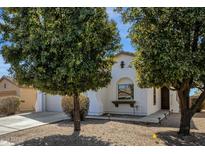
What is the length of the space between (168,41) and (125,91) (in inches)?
389

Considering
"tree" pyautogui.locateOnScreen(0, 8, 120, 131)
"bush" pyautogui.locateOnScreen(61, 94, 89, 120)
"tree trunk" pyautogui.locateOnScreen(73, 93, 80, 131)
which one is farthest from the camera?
"bush" pyautogui.locateOnScreen(61, 94, 89, 120)

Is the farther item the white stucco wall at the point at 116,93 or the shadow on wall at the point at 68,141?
the white stucco wall at the point at 116,93

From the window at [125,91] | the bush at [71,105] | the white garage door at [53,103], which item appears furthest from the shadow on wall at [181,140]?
the white garage door at [53,103]

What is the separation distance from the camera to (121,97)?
18312mm

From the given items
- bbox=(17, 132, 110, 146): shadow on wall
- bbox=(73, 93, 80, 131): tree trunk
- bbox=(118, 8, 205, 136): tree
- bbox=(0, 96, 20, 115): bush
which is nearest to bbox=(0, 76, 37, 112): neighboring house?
bbox=(0, 96, 20, 115): bush

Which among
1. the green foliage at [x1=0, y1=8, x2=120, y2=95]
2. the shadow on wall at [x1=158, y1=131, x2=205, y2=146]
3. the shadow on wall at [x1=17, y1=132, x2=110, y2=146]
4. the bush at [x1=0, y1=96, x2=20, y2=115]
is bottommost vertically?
Answer: the shadow on wall at [x1=158, y1=131, x2=205, y2=146]

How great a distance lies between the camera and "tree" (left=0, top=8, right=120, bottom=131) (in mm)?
7777

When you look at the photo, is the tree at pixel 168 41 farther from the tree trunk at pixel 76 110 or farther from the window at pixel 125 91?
the window at pixel 125 91

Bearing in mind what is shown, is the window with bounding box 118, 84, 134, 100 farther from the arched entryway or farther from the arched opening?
the arched entryway

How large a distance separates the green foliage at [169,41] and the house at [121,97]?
763 cm

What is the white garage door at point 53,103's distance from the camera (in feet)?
62.9

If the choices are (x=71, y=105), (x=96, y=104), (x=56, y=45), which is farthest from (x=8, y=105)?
(x=56, y=45)

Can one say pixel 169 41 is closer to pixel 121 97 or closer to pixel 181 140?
pixel 181 140
